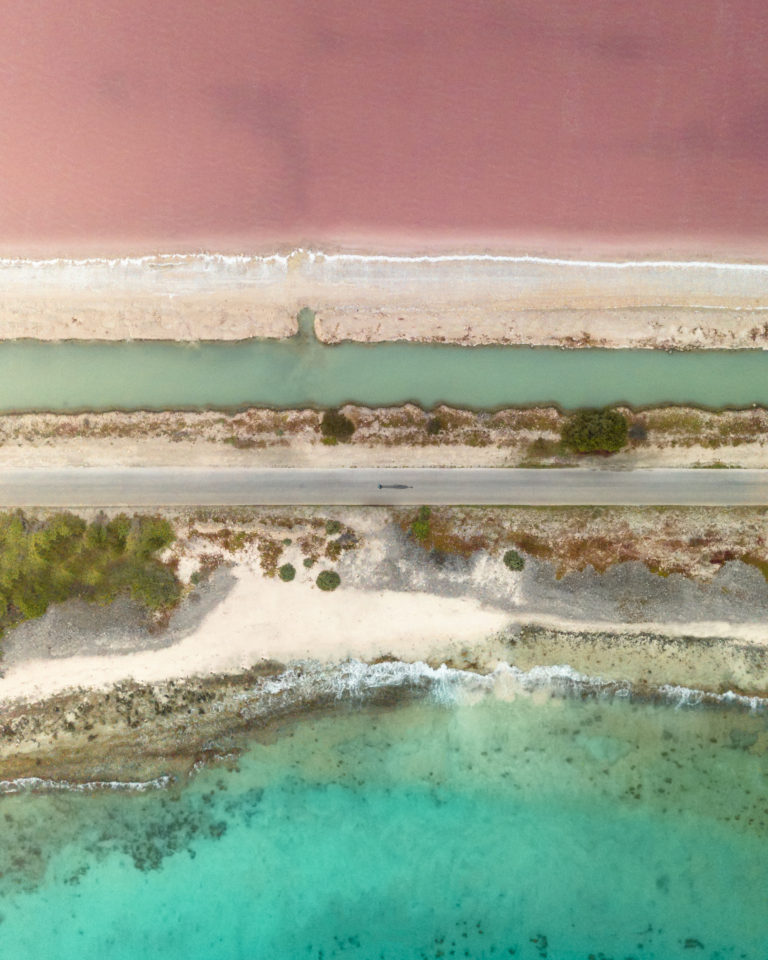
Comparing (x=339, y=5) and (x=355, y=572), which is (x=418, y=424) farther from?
(x=339, y=5)

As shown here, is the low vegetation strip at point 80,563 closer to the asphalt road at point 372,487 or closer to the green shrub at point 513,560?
the asphalt road at point 372,487

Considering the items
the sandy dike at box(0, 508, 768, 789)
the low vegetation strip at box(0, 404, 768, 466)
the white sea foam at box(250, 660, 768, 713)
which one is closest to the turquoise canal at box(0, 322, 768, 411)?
the low vegetation strip at box(0, 404, 768, 466)

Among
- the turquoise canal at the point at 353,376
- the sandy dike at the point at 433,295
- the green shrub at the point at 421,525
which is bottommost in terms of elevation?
the green shrub at the point at 421,525

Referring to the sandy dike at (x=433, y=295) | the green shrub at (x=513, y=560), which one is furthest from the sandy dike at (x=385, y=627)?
the sandy dike at (x=433, y=295)

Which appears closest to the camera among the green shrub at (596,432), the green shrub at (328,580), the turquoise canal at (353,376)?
the green shrub at (596,432)

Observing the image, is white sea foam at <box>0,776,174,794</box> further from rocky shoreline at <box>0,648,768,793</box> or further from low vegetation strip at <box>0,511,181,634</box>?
low vegetation strip at <box>0,511,181,634</box>

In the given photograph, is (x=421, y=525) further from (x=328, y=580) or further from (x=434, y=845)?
(x=434, y=845)
